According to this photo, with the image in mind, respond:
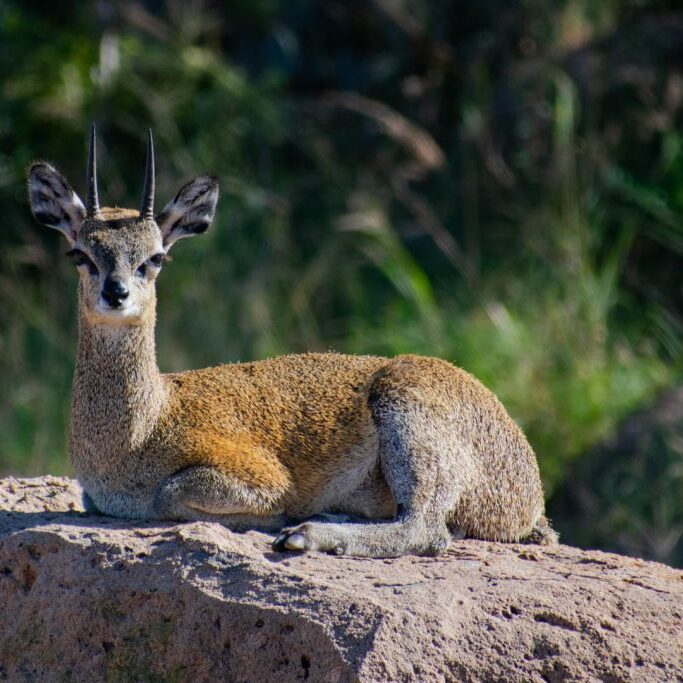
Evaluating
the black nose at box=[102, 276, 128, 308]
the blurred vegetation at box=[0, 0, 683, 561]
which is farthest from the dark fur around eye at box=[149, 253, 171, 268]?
the blurred vegetation at box=[0, 0, 683, 561]

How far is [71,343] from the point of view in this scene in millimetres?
14281

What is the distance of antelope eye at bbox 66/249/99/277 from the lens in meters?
7.45

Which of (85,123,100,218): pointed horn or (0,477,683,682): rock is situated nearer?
(0,477,683,682): rock

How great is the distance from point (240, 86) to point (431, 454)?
1013cm

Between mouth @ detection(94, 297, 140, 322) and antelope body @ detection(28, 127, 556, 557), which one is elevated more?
mouth @ detection(94, 297, 140, 322)

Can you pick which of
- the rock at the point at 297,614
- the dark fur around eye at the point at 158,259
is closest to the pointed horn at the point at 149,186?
the dark fur around eye at the point at 158,259

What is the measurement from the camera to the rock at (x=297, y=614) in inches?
240

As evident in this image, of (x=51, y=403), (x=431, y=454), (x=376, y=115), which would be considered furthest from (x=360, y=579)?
(x=376, y=115)

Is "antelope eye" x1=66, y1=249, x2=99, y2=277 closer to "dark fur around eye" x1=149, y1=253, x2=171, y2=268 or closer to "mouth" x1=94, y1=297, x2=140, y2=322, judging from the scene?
"mouth" x1=94, y1=297, x2=140, y2=322

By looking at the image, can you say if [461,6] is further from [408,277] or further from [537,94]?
[408,277]

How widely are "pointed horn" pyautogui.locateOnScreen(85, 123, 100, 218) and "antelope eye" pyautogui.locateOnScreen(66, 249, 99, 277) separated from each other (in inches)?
11.3

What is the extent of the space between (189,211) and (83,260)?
2.72 ft

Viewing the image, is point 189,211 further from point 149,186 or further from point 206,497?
point 206,497

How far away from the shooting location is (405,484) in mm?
7562
